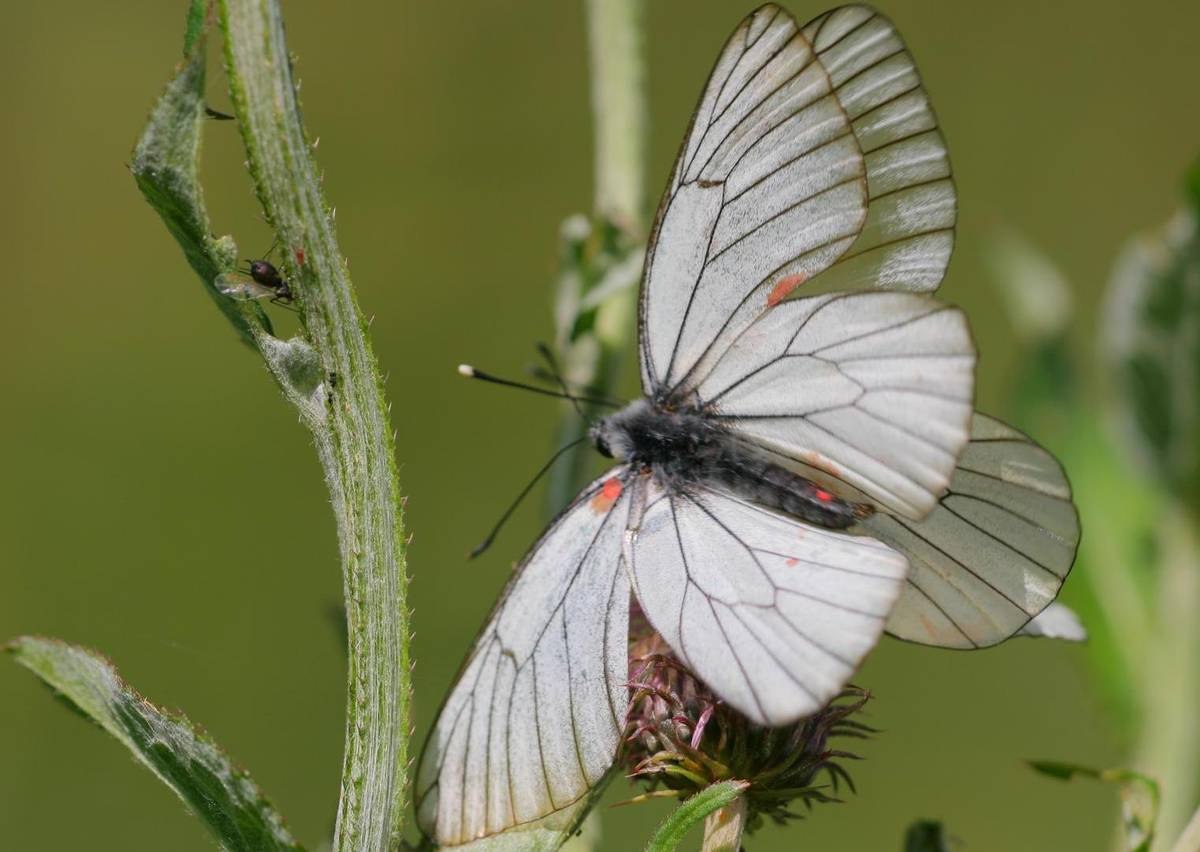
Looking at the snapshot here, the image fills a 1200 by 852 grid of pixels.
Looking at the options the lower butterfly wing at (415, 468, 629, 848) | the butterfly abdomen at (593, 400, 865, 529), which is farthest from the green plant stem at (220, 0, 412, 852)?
the butterfly abdomen at (593, 400, 865, 529)

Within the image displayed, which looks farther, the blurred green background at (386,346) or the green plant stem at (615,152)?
the blurred green background at (386,346)

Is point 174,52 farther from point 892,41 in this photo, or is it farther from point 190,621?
point 892,41

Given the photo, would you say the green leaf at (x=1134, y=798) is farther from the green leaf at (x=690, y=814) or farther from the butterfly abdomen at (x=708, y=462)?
the green leaf at (x=690, y=814)

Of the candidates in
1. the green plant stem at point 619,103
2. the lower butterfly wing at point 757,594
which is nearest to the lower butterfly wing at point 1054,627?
the lower butterfly wing at point 757,594

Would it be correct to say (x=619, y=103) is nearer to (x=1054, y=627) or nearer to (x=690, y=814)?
(x=1054, y=627)

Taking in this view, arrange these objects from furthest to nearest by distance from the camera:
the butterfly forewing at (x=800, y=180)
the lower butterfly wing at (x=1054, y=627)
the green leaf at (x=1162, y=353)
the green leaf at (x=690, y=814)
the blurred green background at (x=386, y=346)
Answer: the blurred green background at (x=386, y=346) < the green leaf at (x=1162, y=353) < the lower butterfly wing at (x=1054, y=627) < the butterfly forewing at (x=800, y=180) < the green leaf at (x=690, y=814)
